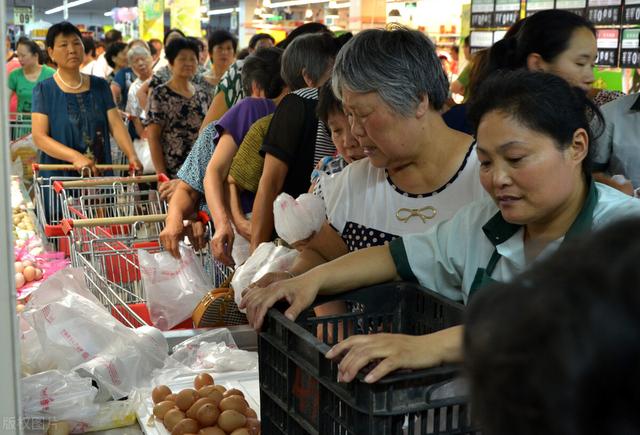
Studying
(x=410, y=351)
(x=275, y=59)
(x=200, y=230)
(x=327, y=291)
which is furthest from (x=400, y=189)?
(x=275, y=59)

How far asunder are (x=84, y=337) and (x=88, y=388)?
0.31 metres

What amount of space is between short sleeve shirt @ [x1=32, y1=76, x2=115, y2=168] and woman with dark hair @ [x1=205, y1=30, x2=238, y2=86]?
1210 millimetres

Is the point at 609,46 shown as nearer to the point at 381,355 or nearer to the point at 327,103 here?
the point at 327,103

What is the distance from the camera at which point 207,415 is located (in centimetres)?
202

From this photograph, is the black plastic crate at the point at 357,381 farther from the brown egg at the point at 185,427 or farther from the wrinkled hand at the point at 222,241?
the wrinkled hand at the point at 222,241

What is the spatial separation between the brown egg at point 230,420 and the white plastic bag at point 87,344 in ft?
1.54

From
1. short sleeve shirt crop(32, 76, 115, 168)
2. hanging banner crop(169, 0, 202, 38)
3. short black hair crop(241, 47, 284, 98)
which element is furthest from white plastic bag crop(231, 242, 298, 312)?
hanging banner crop(169, 0, 202, 38)

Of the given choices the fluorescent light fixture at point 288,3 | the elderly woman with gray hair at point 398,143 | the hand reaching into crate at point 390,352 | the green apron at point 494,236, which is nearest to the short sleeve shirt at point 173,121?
the elderly woman with gray hair at point 398,143

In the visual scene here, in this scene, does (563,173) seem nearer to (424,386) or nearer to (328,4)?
(424,386)

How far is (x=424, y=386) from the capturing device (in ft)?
4.02

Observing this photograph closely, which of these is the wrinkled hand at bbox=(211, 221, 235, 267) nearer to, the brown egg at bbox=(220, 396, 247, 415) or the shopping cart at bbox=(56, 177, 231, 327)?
the shopping cart at bbox=(56, 177, 231, 327)

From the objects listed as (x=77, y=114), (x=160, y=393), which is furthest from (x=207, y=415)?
(x=77, y=114)

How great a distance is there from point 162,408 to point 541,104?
124 centimetres

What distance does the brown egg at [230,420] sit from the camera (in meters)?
1.99
